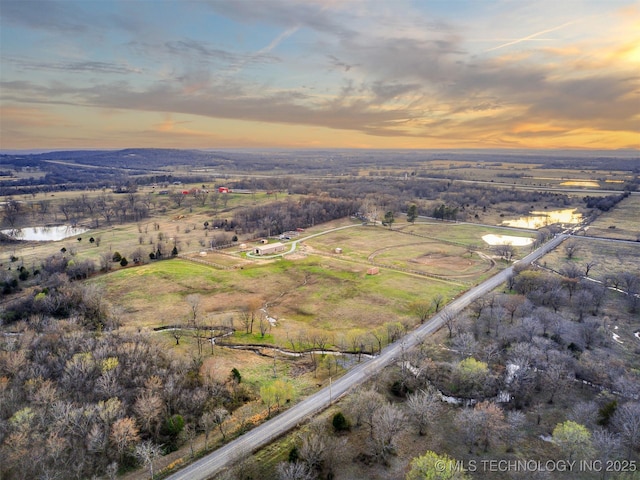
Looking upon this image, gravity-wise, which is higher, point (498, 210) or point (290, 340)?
point (498, 210)

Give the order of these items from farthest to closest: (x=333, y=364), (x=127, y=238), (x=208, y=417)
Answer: (x=127, y=238)
(x=333, y=364)
(x=208, y=417)

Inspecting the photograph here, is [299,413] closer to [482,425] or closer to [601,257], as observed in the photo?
[482,425]

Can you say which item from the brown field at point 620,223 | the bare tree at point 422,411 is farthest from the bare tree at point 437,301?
the brown field at point 620,223

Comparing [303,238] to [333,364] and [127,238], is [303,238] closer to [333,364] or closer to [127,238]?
[127,238]

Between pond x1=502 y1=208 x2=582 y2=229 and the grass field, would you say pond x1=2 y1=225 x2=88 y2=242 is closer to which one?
the grass field

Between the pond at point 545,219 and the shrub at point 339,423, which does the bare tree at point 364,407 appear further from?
the pond at point 545,219

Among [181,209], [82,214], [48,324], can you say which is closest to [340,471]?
[48,324]
